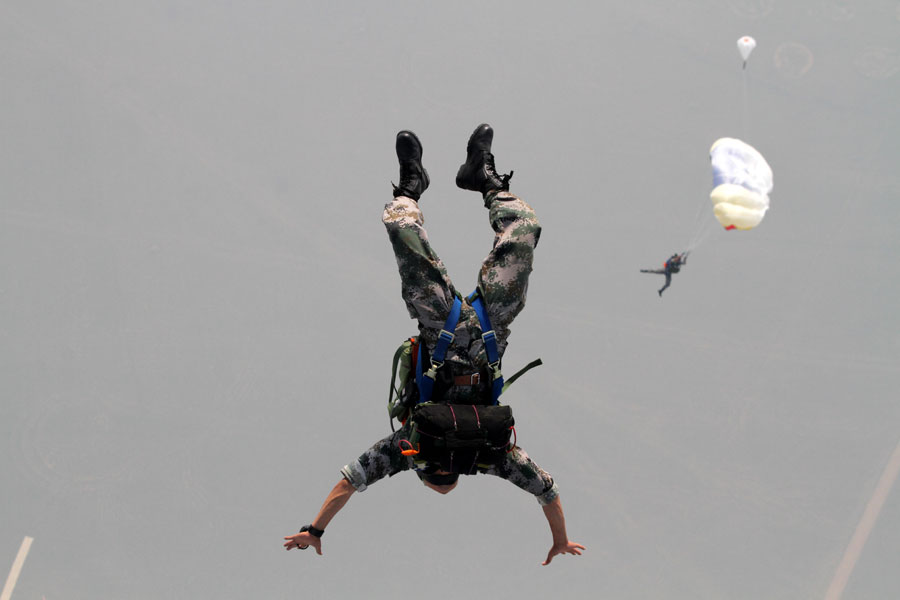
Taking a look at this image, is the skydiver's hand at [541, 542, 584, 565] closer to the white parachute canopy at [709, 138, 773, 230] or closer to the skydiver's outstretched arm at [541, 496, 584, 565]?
the skydiver's outstretched arm at [541, 496, 584, 565]

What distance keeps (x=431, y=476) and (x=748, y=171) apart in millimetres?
8224

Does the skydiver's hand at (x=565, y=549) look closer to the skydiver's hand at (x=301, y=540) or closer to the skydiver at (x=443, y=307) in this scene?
the skydiver at (x=443, y=307)

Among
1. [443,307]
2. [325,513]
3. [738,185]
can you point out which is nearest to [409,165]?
[443,307]

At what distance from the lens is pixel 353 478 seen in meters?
8.85

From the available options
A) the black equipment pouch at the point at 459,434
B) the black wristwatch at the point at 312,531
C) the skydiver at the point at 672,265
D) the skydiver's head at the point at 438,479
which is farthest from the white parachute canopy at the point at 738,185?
the black wristwatch at the point at 312,531

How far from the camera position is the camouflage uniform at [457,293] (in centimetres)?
866

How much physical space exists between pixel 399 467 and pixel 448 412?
1.08 metres

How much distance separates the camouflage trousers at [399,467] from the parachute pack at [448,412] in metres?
0.24

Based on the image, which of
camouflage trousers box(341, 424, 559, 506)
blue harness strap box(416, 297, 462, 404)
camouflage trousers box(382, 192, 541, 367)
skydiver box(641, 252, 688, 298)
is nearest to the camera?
camouflage trousers box(382, 192, 541, 367)

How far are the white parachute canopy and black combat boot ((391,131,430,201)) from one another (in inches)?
240

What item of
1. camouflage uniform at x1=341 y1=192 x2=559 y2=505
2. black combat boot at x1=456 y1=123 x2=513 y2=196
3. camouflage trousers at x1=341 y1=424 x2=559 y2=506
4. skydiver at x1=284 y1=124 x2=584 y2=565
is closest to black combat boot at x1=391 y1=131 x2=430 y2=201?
skydiver at x1=284 y1=124 x2=584 y2=565

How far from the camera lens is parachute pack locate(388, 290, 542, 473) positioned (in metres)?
8.46

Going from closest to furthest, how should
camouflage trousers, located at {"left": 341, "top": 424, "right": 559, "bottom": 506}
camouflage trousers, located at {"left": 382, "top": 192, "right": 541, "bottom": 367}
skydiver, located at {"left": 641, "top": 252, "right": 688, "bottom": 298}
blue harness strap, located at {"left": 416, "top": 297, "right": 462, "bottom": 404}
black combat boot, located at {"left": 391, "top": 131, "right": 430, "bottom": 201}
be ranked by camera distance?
camouflage trousers, located at {"left": 382, "top": 192, "right": 541, "bottom": 367} → blue harness strap, located at {"left": 416, "top": 297, "right": 462, "bottom": 404} → camouflage trousers, located at {"left": 341, "top": 424, "right": 559, "bottom": 506} → black combat boot, located at {"left": 391, "top": 131, "right": 430, "bottom": 201} → skydiver, located at {"left": 641, "top": 252, "right": 688, "bottom": 298}

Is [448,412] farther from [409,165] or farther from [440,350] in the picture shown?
[409,165]
